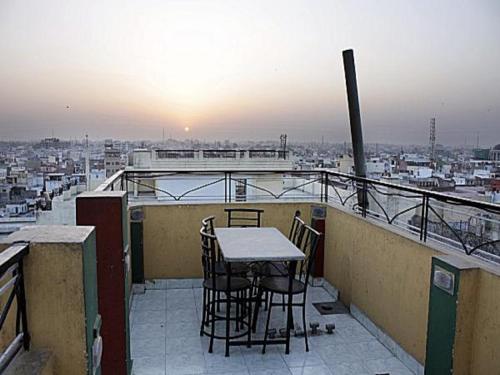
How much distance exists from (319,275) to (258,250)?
6.77ft

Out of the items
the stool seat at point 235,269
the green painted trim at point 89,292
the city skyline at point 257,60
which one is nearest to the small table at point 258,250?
the stool seat at point 235,269

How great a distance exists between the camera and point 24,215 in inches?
127

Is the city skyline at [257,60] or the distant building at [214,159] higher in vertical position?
the city skyline at [257,60]

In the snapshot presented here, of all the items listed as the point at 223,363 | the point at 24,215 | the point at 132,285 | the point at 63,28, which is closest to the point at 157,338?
the point at 223,363

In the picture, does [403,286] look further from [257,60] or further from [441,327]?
[257,60]

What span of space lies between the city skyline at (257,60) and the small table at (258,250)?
9.37ft

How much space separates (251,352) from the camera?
3.65 m

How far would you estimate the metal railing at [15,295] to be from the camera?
137cm

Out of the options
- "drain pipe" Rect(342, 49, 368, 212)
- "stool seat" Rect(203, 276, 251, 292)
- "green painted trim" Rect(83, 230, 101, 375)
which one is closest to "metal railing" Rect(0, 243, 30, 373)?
"green painted trim" Rect(83, 230, 101, 375)

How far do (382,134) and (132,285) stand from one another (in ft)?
15.9

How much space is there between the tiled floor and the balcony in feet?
0.05

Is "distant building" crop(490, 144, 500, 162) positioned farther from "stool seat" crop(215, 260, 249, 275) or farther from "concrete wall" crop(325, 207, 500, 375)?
"stool seat" crop(215, 260, 249, 275)

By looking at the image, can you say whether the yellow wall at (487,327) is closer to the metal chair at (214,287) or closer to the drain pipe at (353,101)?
the metal chair at (214,287)

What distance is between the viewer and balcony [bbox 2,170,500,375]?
1821 millimetres
